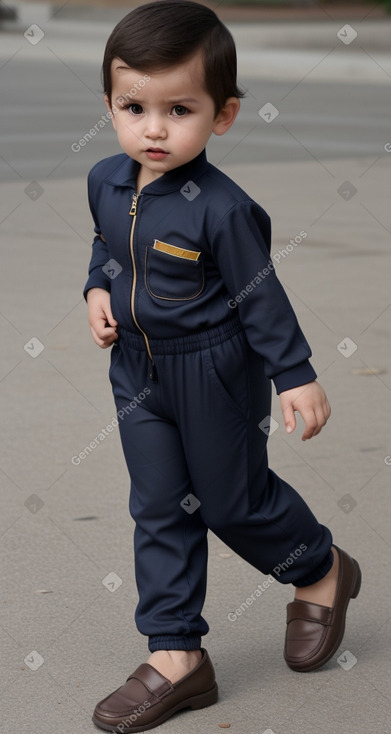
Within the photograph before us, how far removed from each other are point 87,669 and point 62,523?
94 cm

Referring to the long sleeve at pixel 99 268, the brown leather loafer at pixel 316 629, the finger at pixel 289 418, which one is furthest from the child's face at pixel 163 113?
the brown leather loafer at pixel 316 629

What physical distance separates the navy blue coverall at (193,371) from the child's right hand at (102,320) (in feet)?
0.09

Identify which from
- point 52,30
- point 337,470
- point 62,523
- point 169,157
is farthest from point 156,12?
point 52,30

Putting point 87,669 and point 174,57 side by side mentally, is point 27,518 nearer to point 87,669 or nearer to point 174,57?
point 87,669

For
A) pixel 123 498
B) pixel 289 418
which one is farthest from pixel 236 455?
pixel 123 498

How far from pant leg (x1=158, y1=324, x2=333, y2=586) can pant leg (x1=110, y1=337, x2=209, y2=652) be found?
5 centimetres

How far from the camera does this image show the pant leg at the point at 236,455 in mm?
2809

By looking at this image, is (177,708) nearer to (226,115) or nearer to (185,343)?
(185,343)

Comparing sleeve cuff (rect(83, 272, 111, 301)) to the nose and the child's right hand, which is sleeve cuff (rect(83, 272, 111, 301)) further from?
the nose

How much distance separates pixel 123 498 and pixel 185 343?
5.30 ft

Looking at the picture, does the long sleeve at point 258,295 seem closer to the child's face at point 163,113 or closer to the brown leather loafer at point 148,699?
the child's face at point 163,113

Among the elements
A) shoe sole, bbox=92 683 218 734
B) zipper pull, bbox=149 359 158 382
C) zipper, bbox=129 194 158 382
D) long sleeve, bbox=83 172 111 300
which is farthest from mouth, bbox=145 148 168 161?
shoe sole, bbox=92 683 218 734

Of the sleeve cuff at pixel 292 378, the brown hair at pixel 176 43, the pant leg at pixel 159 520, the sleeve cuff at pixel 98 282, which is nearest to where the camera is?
the brown hair at pixel 176 43

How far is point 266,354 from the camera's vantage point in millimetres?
2748
